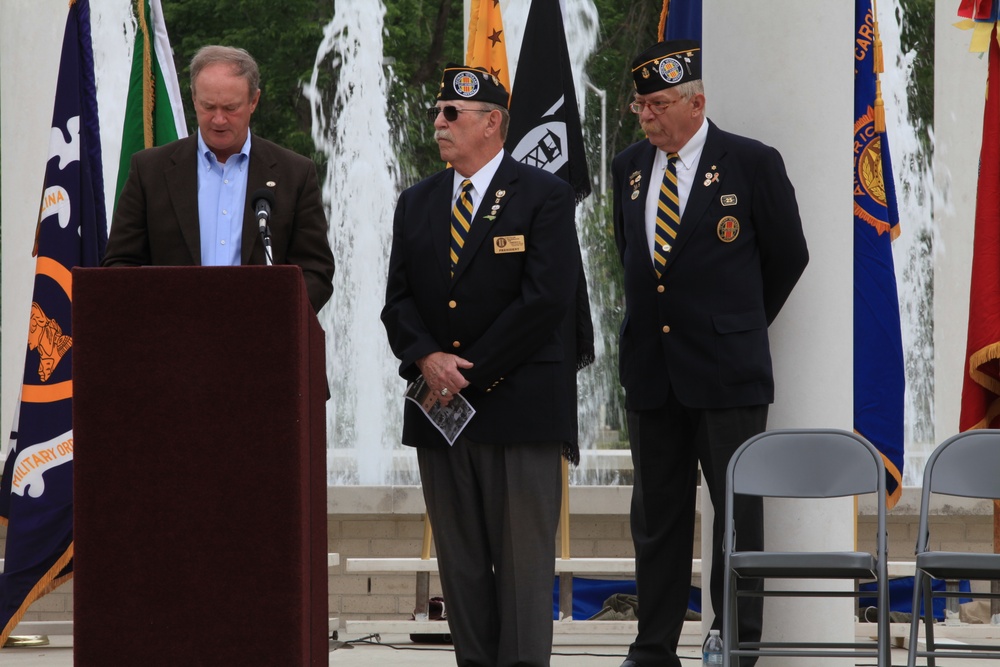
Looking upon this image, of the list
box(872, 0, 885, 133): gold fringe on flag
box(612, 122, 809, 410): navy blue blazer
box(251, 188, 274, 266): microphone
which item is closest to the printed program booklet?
box(612, 122, 809, 410): navy blue blazer

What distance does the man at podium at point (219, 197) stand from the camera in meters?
3.59

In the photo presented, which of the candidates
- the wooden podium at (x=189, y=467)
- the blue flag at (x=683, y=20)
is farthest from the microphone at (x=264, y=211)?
the blue flag at (x=683, y=20)

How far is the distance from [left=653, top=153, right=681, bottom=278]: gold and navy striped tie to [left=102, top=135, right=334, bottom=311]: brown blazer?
3.47 feet

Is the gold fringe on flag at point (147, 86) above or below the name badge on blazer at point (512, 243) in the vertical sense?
above

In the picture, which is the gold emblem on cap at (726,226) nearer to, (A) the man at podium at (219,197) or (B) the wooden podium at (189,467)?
(A) the man at podium at (219,197)

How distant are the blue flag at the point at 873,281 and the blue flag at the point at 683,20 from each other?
2.06ft

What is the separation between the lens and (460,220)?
4.01 meters

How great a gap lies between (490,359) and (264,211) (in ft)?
3.29

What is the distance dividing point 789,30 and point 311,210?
1707 mm

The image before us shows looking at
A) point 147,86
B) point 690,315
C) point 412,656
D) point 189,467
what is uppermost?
point 147,86

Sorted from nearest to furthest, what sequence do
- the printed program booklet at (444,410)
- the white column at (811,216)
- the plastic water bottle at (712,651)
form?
the printed program booklet at (444,410) → the plastic water bottle at (712,651) → the white column at (811,216)

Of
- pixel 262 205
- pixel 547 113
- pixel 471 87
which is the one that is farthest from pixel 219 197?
pixel 547 113

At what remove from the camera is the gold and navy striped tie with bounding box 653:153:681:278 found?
4.21 metres

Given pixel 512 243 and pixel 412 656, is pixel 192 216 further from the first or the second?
pixel 412 656
